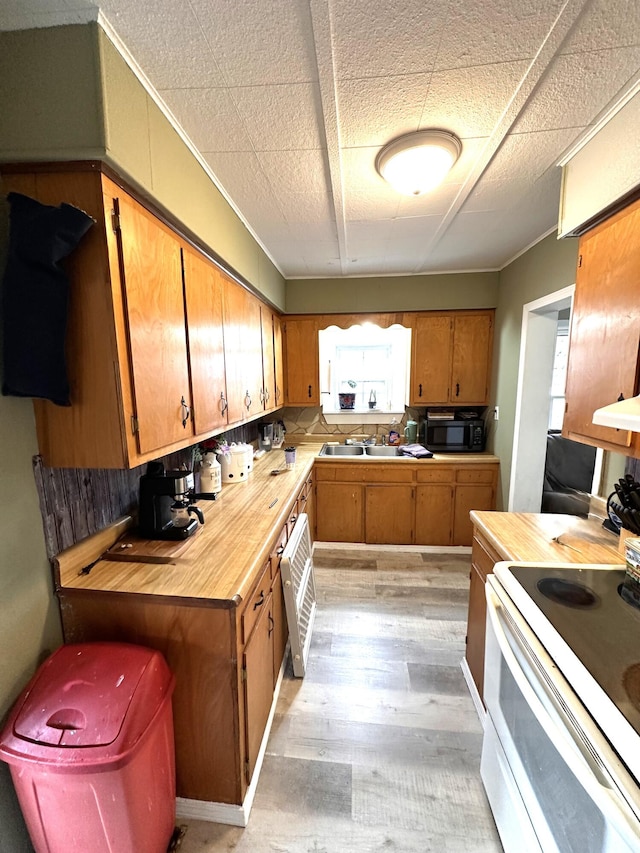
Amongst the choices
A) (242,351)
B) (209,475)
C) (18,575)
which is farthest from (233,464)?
(18,575)

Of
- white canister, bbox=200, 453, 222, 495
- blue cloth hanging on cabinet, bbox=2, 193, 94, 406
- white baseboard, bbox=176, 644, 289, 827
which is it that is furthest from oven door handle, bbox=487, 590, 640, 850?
white canister, bbox=200, 453, 222, 495

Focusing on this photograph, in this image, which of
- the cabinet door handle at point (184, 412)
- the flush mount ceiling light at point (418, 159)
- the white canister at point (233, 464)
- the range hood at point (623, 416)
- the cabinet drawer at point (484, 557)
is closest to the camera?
the range hood at point (623, 416)

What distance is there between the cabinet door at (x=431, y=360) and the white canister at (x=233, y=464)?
186 cm

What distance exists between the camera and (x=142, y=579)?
1239 millimetres

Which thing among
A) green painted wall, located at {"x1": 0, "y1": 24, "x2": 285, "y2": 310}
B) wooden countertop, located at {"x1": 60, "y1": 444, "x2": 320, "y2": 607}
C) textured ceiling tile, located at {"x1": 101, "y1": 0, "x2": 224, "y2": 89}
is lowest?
wooden countertop, located at {"x1": 60, "y1": 444, "x2": 320, "y2": 607}

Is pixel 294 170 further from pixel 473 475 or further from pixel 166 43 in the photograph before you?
pixel 473 475

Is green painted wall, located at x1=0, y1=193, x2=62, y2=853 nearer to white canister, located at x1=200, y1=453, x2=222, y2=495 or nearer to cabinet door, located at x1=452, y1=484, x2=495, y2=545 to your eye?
white canister, located at x1=200, y1=453, x2=222, y2=495

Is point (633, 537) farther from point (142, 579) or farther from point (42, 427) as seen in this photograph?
point (42, 427)

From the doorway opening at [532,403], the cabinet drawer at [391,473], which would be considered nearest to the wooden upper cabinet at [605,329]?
the doorway opening at [532,403]

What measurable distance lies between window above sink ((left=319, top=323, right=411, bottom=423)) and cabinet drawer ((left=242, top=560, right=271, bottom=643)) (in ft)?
8.07

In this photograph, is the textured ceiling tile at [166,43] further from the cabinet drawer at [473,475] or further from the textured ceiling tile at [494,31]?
the cabinet drawer at [473,475]

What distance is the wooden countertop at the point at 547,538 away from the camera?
1396 mm

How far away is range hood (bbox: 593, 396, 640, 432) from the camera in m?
0.99

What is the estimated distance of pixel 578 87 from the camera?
44.7 inches
